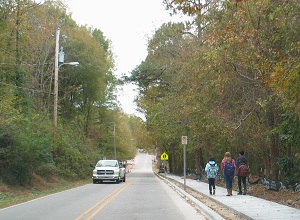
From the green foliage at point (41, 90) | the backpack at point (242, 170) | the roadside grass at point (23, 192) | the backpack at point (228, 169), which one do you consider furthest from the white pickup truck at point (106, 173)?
the backpack at point (242, 170)

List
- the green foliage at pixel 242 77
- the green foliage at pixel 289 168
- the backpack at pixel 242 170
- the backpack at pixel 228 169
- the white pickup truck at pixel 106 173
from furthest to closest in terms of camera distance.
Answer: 1. the white pickup truck at pixel 106 173
2. the green foliage at pixel 289 168
3. the backpack at pixel 228 169
4. the backpack at pixel 242 170
5. the green foliage at pixel 242 77

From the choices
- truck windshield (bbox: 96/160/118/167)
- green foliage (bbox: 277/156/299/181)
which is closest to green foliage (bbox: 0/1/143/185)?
truck windshield (bbox: 96/160/118/167)

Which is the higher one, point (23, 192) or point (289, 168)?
point (289, 168)

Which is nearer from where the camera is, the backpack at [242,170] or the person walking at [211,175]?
the backpack at [242,170]

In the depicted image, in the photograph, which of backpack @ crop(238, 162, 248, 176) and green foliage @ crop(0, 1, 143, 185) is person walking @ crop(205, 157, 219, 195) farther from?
green foliage @ crop(0, 1, 143, 185)

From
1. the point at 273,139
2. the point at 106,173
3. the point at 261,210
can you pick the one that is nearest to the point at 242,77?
the point at 273,139

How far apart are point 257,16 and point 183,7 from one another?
7.09 m

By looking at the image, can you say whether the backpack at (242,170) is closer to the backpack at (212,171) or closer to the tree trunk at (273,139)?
the backpack at (212,171)

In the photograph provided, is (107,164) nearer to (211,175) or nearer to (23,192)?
(23,192)

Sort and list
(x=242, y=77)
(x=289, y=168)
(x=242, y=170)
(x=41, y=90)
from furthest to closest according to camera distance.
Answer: (x=41, y=90)
(x=289, y=168)
(x=242, y=77)
(x=242, y=170)

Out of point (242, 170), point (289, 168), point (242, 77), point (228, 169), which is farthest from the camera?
point (289, 168)

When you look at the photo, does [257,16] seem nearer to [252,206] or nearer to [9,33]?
[252,206]

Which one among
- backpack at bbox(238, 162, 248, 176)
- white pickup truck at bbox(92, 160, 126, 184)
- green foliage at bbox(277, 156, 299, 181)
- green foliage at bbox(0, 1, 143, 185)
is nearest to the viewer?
backpack at bbox(238, 162, 248, 176)

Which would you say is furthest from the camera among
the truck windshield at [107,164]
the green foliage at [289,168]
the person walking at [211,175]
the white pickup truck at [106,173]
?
the truck windshield at [107,164]
